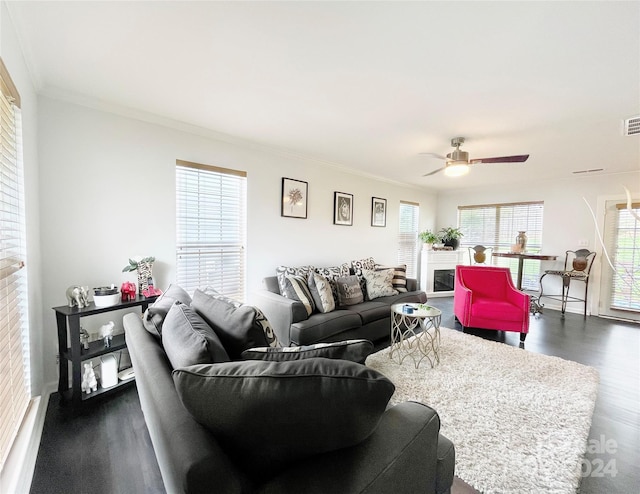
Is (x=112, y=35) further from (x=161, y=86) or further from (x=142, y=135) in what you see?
(x=142, y=135)

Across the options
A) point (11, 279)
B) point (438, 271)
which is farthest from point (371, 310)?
point (438, 271)

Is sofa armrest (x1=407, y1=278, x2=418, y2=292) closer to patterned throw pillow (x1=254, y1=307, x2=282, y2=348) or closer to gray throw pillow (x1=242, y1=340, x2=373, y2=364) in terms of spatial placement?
patterned throw pillow (x1=254, y1=307, x2=282, y2=348)

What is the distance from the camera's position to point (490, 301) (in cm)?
385

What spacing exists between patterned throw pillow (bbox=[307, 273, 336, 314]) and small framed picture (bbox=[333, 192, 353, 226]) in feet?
4.77

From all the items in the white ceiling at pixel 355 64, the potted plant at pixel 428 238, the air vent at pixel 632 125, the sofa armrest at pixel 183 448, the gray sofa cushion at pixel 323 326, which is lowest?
the gray sofa cushion at pixel 323 326

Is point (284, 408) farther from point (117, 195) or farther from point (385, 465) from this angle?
point (117, 195)

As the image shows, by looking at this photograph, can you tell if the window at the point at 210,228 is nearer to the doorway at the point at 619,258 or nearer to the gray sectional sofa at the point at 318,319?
the gray sectional sofa at the point at 318,319

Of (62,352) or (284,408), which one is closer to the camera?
(284,408)

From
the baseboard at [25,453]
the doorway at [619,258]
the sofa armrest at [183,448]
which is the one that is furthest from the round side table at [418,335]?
the doorway at [619,258]

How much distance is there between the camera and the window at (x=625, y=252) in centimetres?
452

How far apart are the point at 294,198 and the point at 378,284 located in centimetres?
168

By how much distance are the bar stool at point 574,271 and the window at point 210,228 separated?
Result: 5.28 m

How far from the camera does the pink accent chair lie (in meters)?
3.52

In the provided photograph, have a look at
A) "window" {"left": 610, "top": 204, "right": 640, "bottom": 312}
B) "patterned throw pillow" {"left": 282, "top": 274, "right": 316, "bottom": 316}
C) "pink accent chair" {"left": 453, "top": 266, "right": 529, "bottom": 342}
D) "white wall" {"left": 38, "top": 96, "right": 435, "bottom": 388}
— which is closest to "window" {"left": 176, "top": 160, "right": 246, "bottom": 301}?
"white wall" {"left": 38, "top": 96, "right": 435, "bottom": 388}
